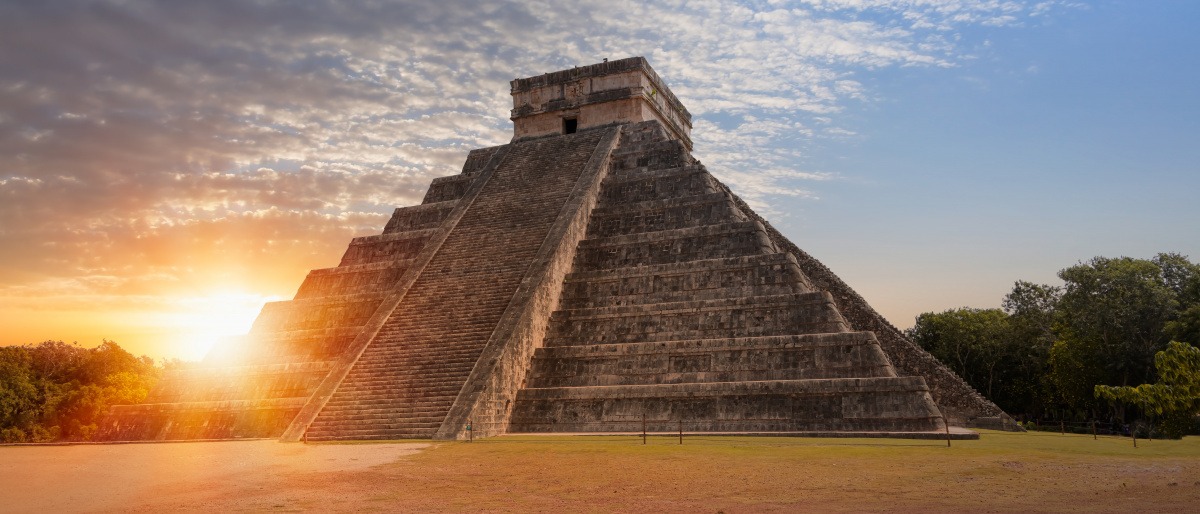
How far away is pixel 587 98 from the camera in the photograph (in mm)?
30344

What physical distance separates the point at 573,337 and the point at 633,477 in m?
10.0

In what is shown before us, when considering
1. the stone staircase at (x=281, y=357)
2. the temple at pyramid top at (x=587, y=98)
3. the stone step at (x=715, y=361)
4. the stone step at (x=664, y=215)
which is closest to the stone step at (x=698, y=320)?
the stone step at (x=715, y=361)

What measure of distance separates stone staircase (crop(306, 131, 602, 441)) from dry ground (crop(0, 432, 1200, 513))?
258 cm

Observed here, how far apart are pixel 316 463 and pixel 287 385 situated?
28.8 feet

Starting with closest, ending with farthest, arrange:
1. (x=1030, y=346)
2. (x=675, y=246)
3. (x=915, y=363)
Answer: (x=915, y=363), (x=675, y=246), (x=1030, y=346)

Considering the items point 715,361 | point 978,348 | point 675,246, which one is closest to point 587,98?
point 675,246

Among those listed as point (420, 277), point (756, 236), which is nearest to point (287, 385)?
point (420, 277)

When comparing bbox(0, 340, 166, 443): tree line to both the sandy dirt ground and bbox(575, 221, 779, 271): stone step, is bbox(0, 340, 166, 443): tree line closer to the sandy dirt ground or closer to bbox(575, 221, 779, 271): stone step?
the sandy dirt ground

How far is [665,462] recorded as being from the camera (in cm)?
1185

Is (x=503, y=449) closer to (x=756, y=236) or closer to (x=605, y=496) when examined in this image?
(x=605, y=496)

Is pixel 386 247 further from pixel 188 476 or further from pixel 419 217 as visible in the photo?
pixel 188 476

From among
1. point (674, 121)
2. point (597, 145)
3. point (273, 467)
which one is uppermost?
point (674, 121)

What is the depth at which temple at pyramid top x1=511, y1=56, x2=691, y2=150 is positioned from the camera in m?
29.8

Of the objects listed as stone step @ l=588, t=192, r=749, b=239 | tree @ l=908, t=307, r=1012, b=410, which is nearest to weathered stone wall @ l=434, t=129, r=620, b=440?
stone step @ l=588, t=192, r=749, b=239
